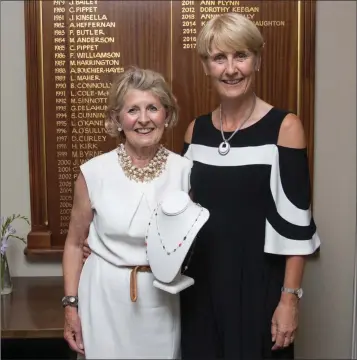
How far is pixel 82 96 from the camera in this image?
1987 millimetres

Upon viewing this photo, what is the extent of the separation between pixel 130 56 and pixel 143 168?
840 millimetres

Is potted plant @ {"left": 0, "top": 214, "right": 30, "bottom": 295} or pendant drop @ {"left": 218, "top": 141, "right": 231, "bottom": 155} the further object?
potted plant @ {"left": 0, "top": 214, "right": 30, "bottom": 295}

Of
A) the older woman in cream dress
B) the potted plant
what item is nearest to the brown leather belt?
the older woman in cream dress

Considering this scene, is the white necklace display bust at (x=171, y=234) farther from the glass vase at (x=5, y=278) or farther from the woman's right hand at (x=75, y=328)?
the glass vase at (x=5, y=278)

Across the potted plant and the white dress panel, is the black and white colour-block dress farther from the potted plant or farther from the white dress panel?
the potted plant

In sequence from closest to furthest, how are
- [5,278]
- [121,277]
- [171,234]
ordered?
[171,234], [121,277], [5,278]

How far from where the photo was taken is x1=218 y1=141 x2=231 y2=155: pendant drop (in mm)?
1271

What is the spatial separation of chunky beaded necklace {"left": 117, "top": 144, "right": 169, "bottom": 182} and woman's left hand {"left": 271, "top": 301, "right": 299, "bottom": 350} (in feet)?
1.33

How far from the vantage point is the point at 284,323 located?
1.26 m

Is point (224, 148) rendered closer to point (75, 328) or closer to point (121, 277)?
point (121, 277)

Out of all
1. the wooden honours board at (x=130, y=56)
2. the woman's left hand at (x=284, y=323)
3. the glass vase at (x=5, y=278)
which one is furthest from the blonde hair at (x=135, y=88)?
the glass vase at (x=5, y=278)

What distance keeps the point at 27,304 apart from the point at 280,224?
0.97 meters

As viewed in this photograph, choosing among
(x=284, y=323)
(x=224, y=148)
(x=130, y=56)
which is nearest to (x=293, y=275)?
(x=284, y=323)

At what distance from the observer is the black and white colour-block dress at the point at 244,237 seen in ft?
4.07
